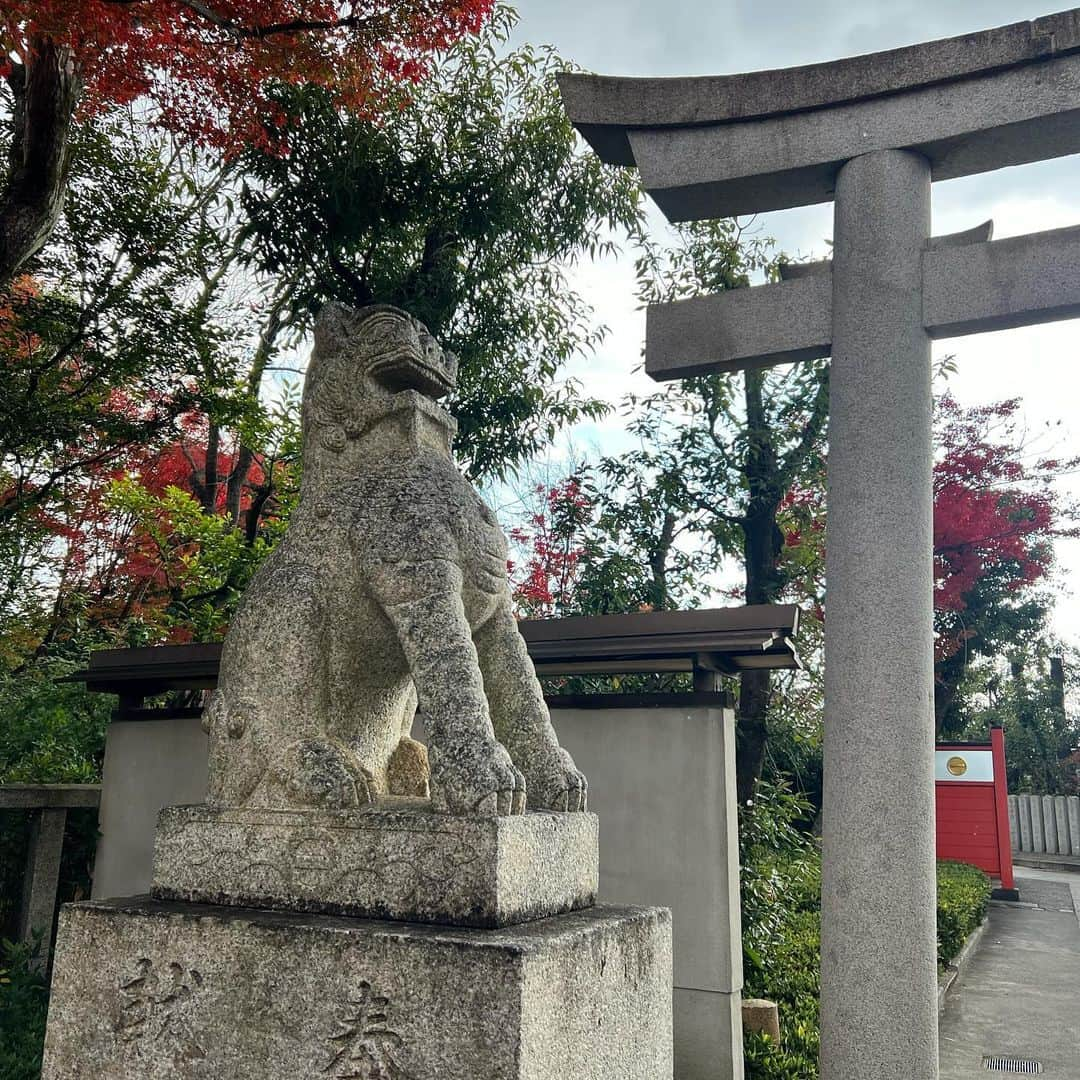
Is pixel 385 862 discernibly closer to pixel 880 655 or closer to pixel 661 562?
pixel 880 655

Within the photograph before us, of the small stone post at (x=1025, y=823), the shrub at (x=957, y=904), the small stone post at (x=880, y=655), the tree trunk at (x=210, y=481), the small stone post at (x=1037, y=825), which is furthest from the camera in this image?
the small stone post at (x=1025, y=823)

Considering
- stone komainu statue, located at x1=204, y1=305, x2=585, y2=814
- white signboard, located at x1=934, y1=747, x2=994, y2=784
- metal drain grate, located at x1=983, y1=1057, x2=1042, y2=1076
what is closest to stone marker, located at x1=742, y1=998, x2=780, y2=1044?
metal drain grate, located at x1=983, y1=1057, x2=1042, y2=1076

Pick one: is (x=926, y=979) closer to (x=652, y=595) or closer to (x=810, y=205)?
(x=810, y=205)

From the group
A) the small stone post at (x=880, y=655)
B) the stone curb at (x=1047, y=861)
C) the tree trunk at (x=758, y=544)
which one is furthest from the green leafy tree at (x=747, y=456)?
the stone curb at (x=1047, y=861)

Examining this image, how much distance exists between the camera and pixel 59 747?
8359mm

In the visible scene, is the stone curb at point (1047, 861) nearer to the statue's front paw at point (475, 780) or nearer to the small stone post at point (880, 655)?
the small stone post at point (880, 655)

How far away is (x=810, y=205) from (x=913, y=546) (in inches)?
80.8

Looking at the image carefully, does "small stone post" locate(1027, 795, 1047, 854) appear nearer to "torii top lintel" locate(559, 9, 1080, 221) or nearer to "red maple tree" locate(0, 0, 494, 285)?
"torii top lintel" locate(559, 9, 1080, 221)

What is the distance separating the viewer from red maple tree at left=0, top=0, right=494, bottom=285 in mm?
6047

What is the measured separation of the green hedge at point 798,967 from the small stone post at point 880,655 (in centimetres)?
166

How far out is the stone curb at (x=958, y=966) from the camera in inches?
308

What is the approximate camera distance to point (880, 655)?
4.13 m

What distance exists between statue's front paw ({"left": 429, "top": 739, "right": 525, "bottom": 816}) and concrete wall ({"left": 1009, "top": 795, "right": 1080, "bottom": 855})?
65.9ft

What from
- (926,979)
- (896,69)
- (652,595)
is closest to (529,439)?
(652,595)
